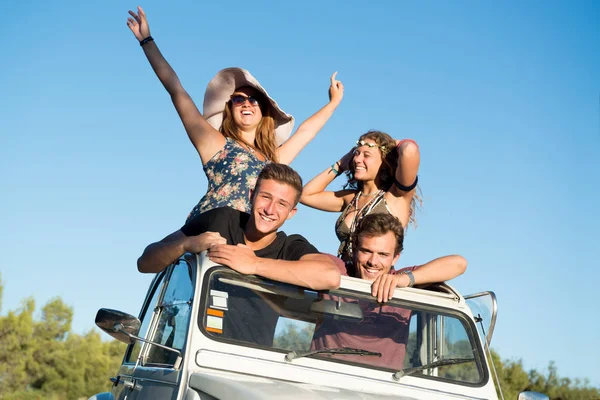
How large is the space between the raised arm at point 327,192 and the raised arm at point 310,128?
32 cm

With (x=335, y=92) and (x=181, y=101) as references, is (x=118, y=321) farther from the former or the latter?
(x=335, y=92)

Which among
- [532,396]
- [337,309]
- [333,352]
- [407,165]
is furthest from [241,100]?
[532,396]

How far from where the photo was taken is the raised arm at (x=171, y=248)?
4.28 metres

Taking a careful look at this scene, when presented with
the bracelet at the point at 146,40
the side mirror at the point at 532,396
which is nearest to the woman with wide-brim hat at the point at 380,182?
the side mirror at the point at 532,396

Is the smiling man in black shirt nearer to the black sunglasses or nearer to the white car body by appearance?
the white car body

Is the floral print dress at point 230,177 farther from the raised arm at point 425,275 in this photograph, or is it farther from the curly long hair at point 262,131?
the raised arm at point 425,275

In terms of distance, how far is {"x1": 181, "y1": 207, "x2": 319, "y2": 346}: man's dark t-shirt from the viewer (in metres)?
4.08

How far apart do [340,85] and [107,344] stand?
99.4 feet

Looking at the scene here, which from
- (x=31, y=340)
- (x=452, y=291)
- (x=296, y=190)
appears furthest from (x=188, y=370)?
(x=31, y=340)

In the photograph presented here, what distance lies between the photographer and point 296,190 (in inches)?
185

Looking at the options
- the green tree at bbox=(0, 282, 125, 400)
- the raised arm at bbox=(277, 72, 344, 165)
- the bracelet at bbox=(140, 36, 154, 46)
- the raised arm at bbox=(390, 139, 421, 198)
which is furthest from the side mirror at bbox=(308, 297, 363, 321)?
the green tree at bbox=(0, 282, 125, 400)

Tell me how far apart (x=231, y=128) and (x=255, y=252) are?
147 cm

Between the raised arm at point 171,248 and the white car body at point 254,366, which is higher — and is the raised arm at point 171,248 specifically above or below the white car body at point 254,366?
above

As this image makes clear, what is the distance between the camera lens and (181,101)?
5.72 metres
